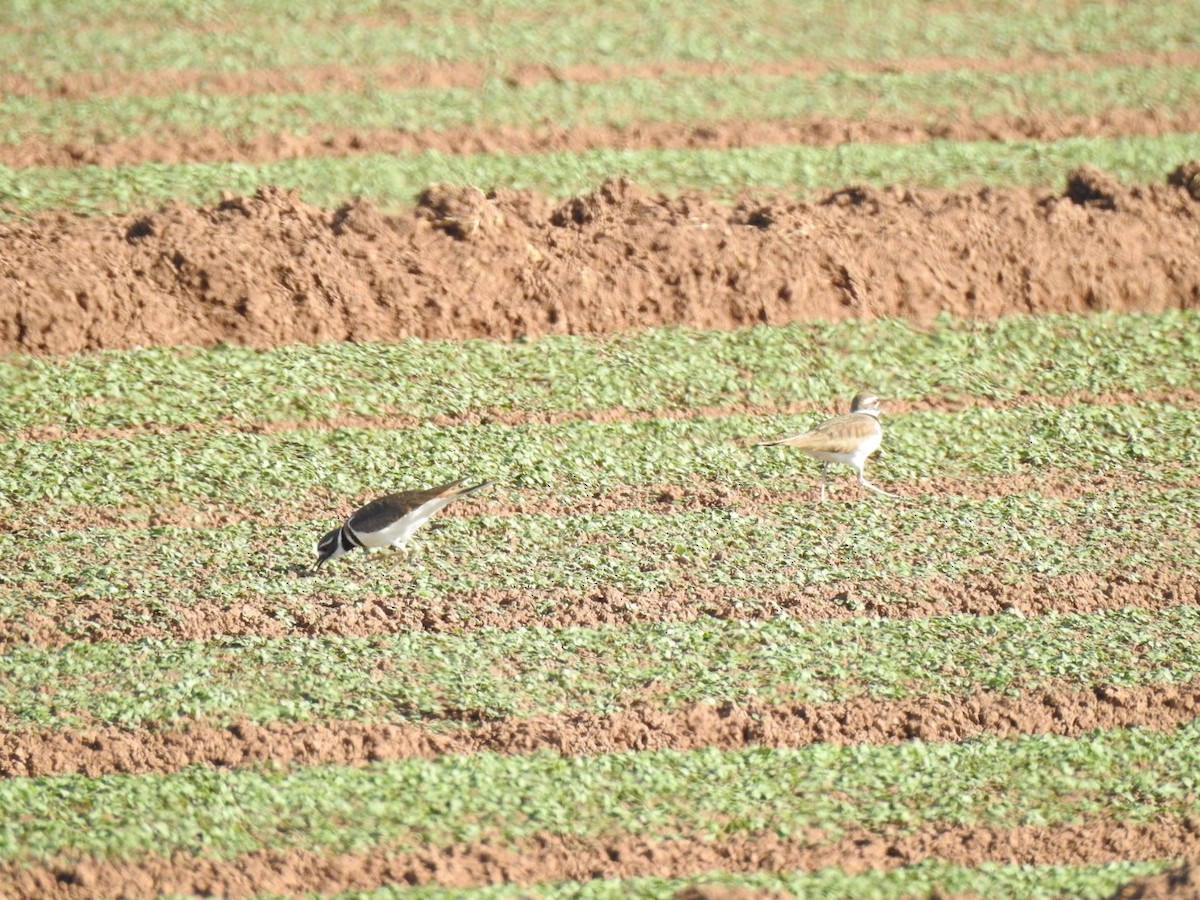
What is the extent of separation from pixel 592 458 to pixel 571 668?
3.05m

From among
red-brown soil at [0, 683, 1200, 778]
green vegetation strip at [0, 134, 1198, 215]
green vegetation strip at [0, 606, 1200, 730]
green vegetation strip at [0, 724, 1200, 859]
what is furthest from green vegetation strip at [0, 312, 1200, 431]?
green vegetation strip at [0, 724, 1200, 859]

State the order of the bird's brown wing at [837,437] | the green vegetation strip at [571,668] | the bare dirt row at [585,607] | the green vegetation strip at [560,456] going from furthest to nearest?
the green vegetation strip at [560,456] < the bird's brown wing at [837,437] < the bare dirt row at [585,607] < the green vegetation strip at [571,668]

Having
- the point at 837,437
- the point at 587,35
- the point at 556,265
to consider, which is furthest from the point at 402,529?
the point at 587,35

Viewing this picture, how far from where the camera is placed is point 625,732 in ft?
30.1

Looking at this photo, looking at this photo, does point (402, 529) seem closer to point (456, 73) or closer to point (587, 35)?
point (456, 73)

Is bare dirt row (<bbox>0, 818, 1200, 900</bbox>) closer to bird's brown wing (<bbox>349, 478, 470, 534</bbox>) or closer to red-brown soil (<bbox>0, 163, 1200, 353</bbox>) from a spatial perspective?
bird's brown wing (<bbox>349, 478, 470, 534</bbox>)

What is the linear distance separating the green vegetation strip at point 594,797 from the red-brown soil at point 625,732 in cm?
10

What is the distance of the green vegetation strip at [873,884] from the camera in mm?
7957

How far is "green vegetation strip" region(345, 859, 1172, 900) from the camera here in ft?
26.1

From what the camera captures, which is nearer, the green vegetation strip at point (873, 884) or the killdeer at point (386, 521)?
the green vegetation strip at point (873, 884)

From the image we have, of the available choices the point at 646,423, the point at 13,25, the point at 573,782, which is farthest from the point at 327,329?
the point at 13,25

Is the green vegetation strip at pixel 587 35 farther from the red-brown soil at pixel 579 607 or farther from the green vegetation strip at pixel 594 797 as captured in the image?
the green vegetation strip at pixel 594 797

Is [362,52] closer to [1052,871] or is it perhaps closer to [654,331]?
[654,331]

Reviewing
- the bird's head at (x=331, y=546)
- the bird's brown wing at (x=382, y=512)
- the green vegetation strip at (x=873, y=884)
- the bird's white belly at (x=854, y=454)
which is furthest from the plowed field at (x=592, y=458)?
the bird's brown wing at (x=382, y=512)
